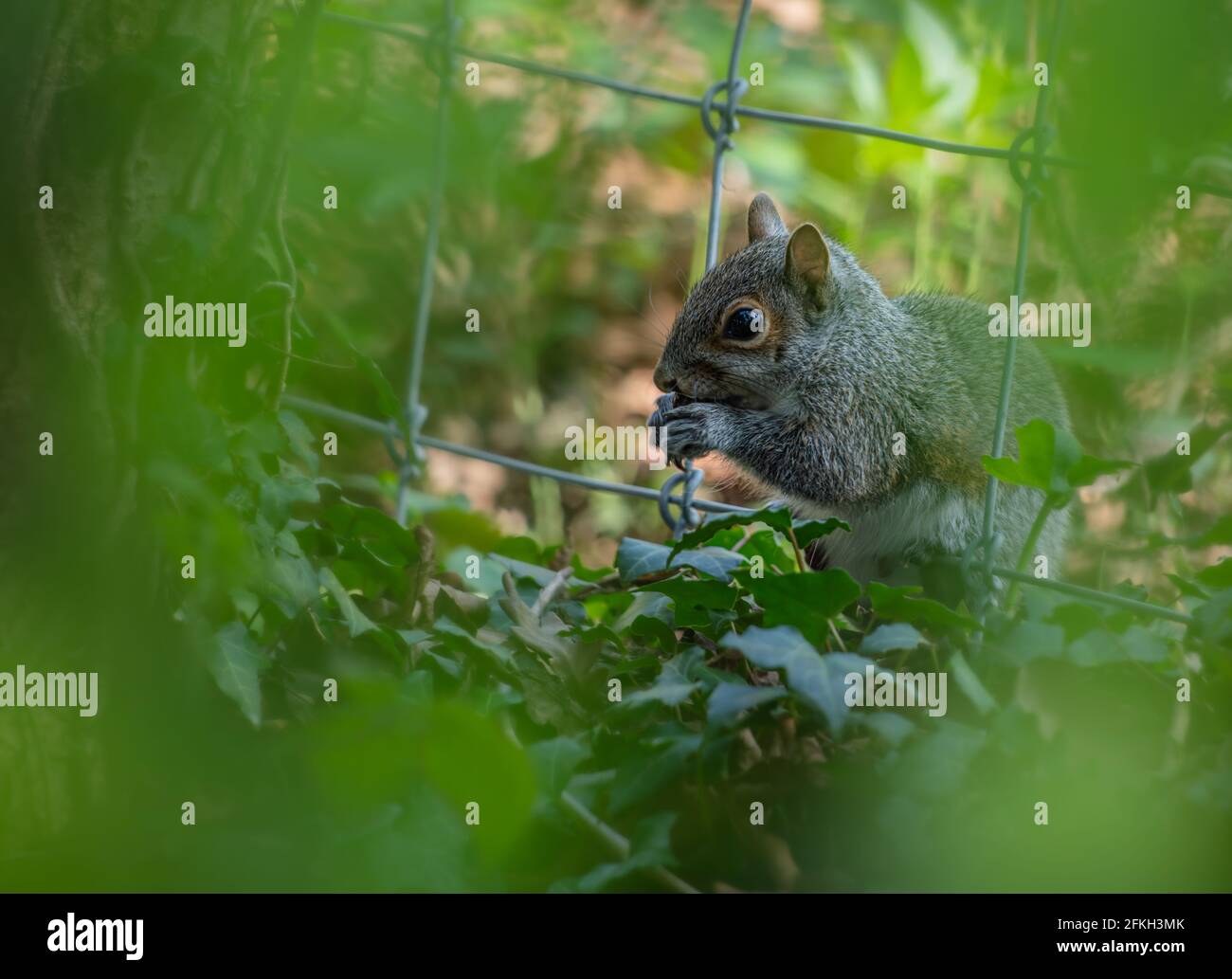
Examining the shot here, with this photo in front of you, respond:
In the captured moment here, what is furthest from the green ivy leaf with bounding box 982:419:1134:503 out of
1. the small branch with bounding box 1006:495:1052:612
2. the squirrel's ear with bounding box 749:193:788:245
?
the squirrel's ear with bounding box 749:193:788:245

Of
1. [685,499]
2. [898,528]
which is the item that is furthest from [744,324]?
[898,528]

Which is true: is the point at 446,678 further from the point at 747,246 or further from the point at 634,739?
the point at 747,246

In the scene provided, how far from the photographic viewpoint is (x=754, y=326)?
2457 mm

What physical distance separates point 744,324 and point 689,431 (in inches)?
9.6

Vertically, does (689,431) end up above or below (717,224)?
below

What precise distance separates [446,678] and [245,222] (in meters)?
→ 0.70

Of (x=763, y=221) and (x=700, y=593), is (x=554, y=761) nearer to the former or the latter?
(x=700, y=593)

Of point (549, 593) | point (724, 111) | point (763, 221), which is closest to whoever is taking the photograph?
point (549, 593)

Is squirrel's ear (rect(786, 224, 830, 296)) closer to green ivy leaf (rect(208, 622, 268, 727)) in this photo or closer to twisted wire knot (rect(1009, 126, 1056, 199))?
twisted wire knot (rect(1009, 126, 1056, 199))

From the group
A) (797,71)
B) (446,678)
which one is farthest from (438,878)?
(797,71)

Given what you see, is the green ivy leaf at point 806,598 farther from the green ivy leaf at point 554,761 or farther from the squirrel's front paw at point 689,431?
the squirrel's front paw at point 689,431

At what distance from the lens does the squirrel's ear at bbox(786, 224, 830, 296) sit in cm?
240

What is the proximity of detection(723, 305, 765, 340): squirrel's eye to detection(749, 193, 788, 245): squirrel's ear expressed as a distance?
319 mm

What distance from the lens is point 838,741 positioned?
147 cm
